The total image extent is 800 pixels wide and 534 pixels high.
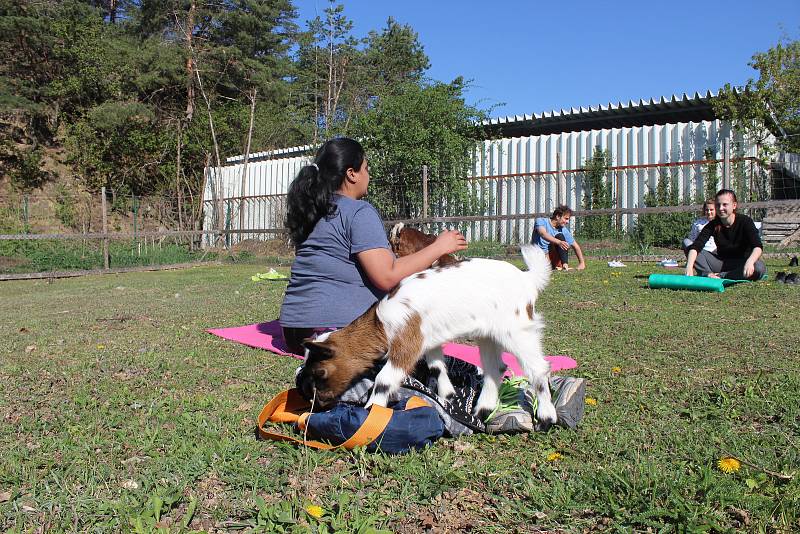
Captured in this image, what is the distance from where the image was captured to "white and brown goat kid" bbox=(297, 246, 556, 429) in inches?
126

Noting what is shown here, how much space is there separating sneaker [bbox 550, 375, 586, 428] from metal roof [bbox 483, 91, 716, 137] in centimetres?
1494

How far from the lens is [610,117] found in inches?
713

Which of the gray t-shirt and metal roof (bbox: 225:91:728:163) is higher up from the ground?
metal roof (bbox: 225:91:728:163)

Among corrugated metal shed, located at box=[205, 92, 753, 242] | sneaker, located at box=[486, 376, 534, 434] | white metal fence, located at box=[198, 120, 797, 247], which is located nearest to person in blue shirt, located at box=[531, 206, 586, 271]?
white metal fence, located at box=[198, 120, 797, 247]

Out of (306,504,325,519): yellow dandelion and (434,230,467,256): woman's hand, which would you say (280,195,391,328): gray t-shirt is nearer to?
(434,230,467,256): woman's hand

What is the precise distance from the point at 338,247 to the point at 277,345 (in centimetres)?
225

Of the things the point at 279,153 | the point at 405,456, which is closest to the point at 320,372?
the point at 405,456

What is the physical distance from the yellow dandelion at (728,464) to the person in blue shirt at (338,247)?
1677 mm

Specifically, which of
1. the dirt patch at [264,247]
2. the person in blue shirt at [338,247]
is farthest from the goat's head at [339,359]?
the dirt patch at [264,247]

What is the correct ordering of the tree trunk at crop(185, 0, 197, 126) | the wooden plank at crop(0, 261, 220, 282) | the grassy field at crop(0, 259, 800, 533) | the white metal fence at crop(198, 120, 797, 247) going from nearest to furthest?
1. the grassy field at crop(0, 259, 800, 533)
2. the white metal fence at crop(198, 120, 797, 247)
3. the wooden plank at crop(0, 261, 220, 282)
4. the tree trunk at crop(185, 0, 197, 126)

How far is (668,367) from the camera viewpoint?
4547mm

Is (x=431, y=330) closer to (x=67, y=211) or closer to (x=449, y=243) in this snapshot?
(x=449, y=243)

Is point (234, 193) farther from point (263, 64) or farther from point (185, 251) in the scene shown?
point (263, 64)

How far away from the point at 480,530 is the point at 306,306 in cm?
194
